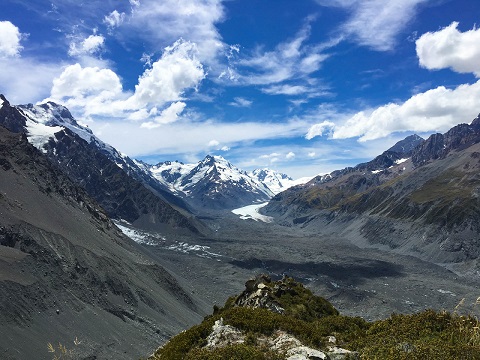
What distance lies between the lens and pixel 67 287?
225 feet

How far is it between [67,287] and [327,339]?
62.4 meters

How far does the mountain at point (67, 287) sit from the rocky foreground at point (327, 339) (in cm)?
2006

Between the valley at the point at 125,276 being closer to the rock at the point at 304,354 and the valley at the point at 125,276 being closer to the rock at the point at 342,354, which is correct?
the rock at the point at 342,354

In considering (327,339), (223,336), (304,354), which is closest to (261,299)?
(327,339)

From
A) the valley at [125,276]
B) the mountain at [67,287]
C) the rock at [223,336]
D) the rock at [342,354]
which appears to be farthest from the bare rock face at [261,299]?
the rock at [342,354]

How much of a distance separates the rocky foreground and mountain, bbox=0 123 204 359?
20055 mm

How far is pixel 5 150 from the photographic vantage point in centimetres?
11881

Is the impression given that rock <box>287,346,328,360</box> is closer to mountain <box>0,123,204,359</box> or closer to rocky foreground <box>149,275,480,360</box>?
rocky foreground <box>149,275,480,360</box>

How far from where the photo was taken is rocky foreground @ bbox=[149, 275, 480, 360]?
13266 mm

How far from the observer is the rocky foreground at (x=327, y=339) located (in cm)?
1327

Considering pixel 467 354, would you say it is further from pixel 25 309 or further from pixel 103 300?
pixel 103 300

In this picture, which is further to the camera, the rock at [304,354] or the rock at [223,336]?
the rock at [223,336]

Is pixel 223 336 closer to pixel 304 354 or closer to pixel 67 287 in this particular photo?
pixel 304 354

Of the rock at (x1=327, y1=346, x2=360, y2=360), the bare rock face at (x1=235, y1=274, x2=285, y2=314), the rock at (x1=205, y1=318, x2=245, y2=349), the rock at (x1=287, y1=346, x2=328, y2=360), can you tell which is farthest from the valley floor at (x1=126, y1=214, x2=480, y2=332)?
the rock at (x1=327, y1=346, x2=360, y2=360)
